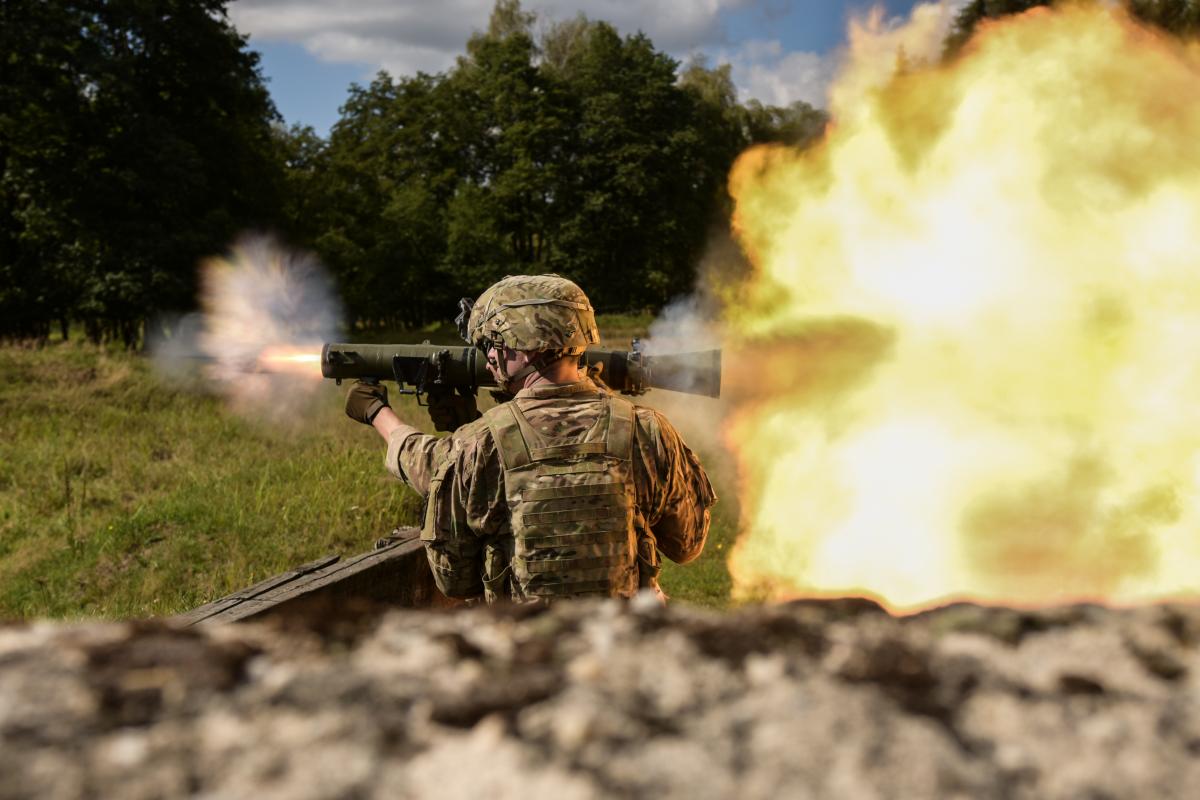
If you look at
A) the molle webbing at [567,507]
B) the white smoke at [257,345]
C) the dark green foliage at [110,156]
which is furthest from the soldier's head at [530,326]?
the dark green foliage at [110,156]

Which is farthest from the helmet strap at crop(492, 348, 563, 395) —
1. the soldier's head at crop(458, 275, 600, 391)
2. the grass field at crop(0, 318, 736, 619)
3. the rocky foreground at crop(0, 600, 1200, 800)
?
the grass field at crop(0, 318, 736, 619)

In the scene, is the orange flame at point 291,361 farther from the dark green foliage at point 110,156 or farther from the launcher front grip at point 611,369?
the dark green foliage at point 110,156

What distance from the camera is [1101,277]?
5.77m

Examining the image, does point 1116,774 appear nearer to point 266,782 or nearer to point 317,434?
point 266,782

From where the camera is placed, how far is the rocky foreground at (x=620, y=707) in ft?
2.28

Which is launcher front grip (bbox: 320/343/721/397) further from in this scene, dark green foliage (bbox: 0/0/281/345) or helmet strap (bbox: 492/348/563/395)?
dark green foliage (bbox: 0/0/281/345)

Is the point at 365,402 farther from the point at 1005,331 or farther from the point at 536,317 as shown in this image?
the point at 1005,331

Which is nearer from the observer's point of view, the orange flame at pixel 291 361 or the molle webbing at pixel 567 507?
the molle webbing at pixel 567 507

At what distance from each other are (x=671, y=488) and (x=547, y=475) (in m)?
0.57

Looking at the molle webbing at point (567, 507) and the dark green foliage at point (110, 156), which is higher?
the dark green foliage at point (110, 156)

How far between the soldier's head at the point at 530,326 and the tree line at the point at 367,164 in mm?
5010

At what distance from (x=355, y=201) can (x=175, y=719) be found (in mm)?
46622

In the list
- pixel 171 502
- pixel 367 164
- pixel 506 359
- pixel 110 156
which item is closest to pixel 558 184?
pixel 367 164

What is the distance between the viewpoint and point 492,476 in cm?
363
